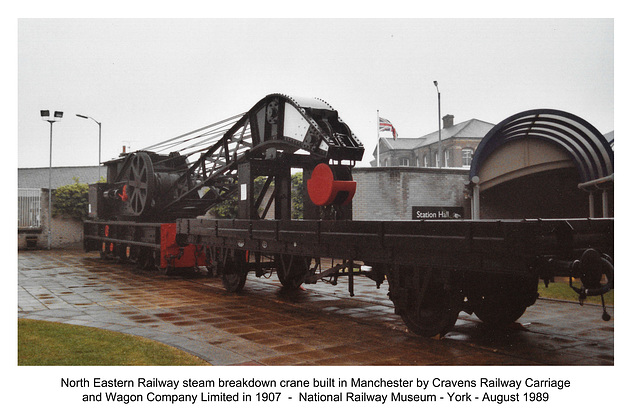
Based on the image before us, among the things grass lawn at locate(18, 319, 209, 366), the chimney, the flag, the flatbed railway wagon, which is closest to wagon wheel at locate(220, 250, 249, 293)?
the flatbed railway wagon

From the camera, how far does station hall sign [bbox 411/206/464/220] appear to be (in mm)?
19250

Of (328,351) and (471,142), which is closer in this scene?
(328,351)

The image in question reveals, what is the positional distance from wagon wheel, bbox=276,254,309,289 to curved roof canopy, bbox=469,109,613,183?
6.75m

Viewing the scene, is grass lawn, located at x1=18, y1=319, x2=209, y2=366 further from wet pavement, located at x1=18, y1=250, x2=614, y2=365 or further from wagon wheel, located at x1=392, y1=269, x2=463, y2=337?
wagon wheel, located at x1=392, y1=269, x2=463, y2=337

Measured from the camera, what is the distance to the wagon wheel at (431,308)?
579 centimetres

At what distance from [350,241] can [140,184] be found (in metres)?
10.3

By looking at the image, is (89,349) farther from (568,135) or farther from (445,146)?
(445,146)

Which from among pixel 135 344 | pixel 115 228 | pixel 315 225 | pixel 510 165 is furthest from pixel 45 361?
pixel 510 165

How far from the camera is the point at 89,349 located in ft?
18.6

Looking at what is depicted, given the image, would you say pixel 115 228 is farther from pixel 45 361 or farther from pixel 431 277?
pixel 431 277

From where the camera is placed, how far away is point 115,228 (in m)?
16.9

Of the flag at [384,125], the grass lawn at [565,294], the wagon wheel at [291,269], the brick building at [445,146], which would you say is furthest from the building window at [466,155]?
the wagon wheel at [291,269]

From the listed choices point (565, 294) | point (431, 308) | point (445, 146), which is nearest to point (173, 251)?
point (431, 308)

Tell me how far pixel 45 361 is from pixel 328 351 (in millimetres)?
3018
